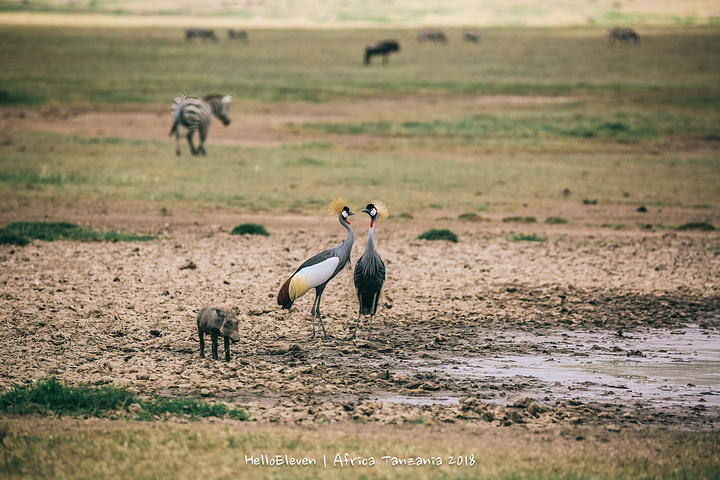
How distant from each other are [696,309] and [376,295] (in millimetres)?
4598

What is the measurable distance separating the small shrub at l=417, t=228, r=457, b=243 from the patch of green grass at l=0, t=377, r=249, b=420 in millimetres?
8238

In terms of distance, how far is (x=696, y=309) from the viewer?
11.1 metres

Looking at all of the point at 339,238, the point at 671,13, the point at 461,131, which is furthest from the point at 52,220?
the point at 671,13

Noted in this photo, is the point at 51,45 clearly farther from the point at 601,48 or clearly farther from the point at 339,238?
the point at 339,238

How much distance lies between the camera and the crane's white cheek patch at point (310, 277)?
9039 mm

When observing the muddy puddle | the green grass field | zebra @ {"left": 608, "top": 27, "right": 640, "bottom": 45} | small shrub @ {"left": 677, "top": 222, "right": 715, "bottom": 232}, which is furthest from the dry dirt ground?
zebra @ {"left": 608, "top": 27, "right": 640, "bottom": 45}

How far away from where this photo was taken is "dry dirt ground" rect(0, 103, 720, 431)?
764 cm

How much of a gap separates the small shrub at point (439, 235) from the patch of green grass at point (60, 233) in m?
4.76

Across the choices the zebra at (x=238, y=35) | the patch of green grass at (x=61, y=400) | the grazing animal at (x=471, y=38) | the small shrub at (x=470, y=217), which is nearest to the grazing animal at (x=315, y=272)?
the patch of green grass at (x=61, y=400)

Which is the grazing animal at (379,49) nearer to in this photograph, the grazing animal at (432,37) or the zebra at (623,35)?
the grazing animal at (432,37)

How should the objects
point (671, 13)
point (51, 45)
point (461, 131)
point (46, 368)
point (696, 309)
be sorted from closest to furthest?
point (46, 368), point (696, 309), point (461, 131), point (51, 45), point (671, 13)

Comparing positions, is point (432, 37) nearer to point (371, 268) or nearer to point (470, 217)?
point (470, 217)

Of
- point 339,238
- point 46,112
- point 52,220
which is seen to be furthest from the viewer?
point 46,112

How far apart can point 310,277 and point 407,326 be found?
1.69 m
